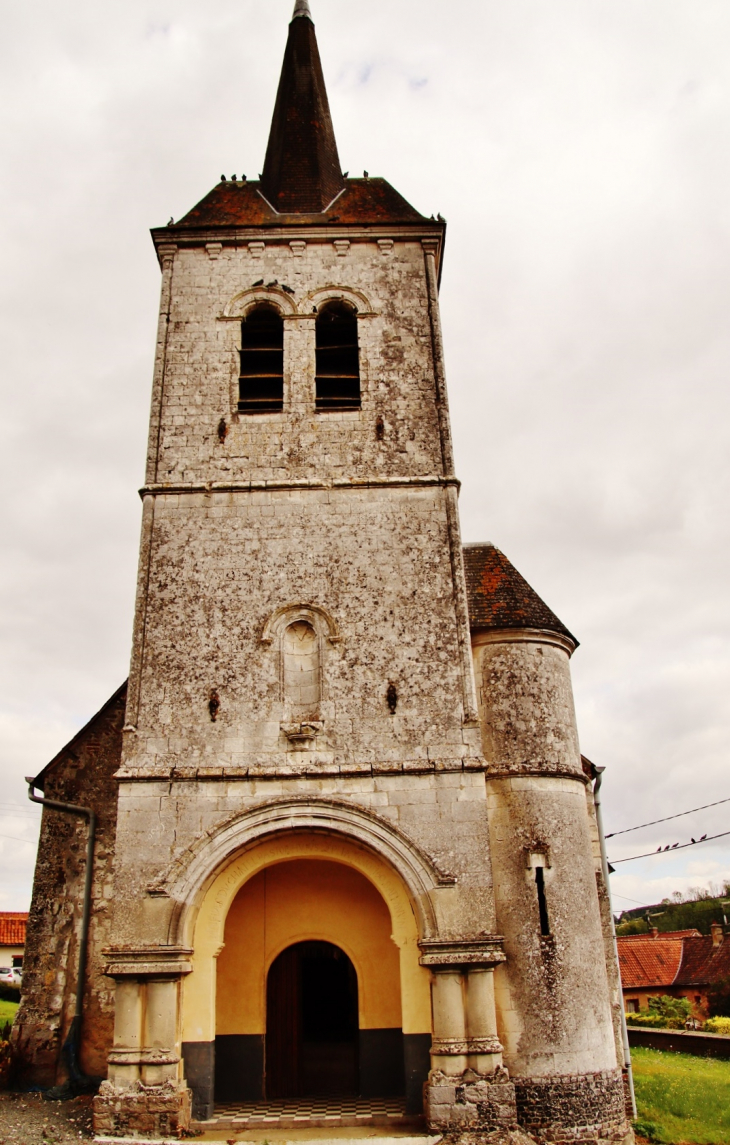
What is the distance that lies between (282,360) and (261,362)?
389 millimetres

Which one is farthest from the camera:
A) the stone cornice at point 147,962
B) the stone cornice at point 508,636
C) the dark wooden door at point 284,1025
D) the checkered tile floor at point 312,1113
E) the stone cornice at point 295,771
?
the stone cornice at point 508,636

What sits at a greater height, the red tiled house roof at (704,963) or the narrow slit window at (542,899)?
the narrow slit window at (542,899)

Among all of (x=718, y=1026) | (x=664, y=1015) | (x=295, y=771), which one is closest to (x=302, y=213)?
(x=295, y=771)

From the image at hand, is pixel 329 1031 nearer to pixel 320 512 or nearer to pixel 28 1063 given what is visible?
pixel 28 1063

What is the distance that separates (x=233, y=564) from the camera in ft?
39.0

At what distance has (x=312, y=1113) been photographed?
9.94m

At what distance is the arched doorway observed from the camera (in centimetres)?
1130

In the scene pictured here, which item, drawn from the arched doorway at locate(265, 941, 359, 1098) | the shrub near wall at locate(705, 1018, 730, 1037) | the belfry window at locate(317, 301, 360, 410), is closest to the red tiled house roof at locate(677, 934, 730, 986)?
the shrub near wall at locate(705, 1018, 730, 1037)

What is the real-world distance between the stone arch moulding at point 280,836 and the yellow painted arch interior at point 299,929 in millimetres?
210

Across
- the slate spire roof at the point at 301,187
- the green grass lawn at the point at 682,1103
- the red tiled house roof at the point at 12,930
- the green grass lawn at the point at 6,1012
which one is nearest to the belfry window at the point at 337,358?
the slate spire roof at the point at 301,187

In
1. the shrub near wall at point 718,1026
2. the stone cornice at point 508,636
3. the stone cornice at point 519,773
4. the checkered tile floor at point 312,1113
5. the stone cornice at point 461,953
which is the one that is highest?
the stone cornice at point 508,636

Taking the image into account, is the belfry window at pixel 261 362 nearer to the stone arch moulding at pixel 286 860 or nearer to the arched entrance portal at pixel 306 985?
the stone arch moulding at pixel 286 860

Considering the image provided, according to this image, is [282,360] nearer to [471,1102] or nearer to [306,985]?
[306,985]

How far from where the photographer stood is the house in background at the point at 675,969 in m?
30.3
